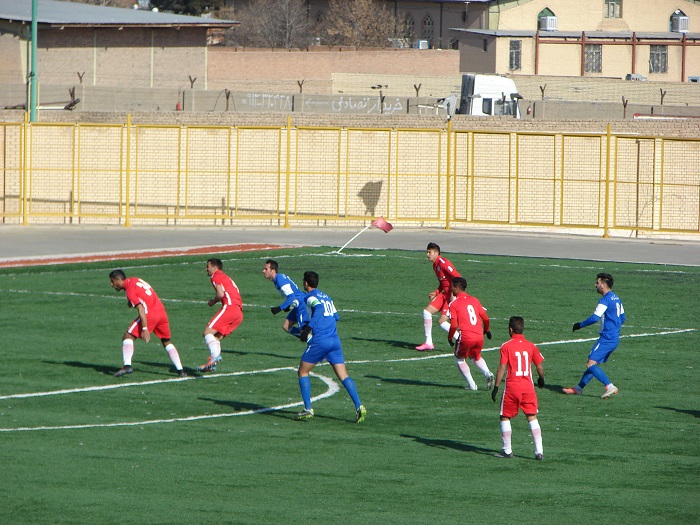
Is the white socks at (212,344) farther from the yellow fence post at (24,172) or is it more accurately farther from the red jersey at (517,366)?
the yellow fence post at (24,172)

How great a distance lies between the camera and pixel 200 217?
126 ft

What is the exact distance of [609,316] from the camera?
640 inches

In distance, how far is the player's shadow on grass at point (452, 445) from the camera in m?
13.5

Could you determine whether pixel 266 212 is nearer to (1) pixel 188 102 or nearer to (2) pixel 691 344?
(1) pixel 188 102

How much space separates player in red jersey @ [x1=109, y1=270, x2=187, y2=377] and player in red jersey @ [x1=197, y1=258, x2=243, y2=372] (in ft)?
1.68

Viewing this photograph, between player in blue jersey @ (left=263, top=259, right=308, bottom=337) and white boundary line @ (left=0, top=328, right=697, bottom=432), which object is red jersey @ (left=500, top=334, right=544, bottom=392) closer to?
player in blue jersey @ (left=263, top=259, right=308, bottom=337)

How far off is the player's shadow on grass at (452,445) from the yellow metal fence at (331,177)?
2468cm

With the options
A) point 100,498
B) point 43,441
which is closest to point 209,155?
point 43,441

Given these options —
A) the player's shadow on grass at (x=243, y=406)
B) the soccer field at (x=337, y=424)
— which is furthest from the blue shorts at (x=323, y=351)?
the player's shadow on grass at (x=243, y=406)

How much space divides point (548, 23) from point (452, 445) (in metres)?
73.5

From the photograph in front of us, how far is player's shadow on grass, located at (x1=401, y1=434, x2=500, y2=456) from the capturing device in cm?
1345

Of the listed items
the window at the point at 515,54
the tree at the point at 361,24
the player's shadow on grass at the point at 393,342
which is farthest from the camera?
the tree at the point at 361,24

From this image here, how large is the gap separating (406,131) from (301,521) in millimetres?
29803

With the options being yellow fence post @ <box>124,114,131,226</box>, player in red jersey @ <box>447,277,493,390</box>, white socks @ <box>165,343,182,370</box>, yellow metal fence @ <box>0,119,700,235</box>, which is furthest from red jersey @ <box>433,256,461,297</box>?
yellow fence post @ <box>124,114,131,226</box>
